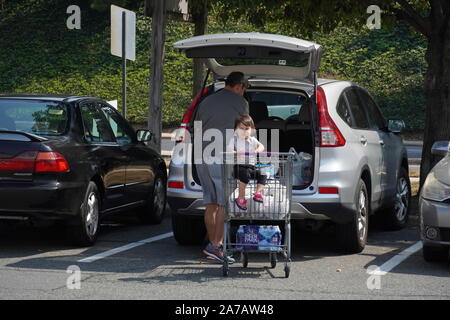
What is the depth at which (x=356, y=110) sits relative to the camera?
1047 centimetres

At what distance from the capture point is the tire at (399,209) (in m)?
11.6

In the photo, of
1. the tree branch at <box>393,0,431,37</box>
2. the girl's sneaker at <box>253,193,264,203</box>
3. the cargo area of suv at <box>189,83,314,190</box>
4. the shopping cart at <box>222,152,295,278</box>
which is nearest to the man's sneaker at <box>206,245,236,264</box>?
the shopping cart at <box>222,152,295,278</box>

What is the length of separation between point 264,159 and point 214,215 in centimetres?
90

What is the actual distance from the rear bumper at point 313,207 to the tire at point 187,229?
405 millimetres

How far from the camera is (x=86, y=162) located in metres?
9.90

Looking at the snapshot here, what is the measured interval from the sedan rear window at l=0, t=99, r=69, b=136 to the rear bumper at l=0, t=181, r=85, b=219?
739 millimetres

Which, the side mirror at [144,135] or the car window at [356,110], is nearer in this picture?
the car window at [356,110]

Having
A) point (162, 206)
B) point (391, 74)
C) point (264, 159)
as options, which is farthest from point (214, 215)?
point (391, 74)

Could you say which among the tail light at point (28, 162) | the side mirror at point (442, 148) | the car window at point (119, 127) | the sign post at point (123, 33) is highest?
the sign post at point (123, 33)

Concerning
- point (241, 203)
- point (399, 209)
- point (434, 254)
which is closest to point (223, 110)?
point (241, 203)

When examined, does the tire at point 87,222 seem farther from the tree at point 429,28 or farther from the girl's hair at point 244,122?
the tree at point 429,28

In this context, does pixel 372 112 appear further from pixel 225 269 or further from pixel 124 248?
pixel 225 269

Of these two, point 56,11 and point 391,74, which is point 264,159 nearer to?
point 391,74

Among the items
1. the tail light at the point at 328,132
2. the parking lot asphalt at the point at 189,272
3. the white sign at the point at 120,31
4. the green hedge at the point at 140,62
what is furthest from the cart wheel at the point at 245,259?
the green hedge at the point at 140,62
